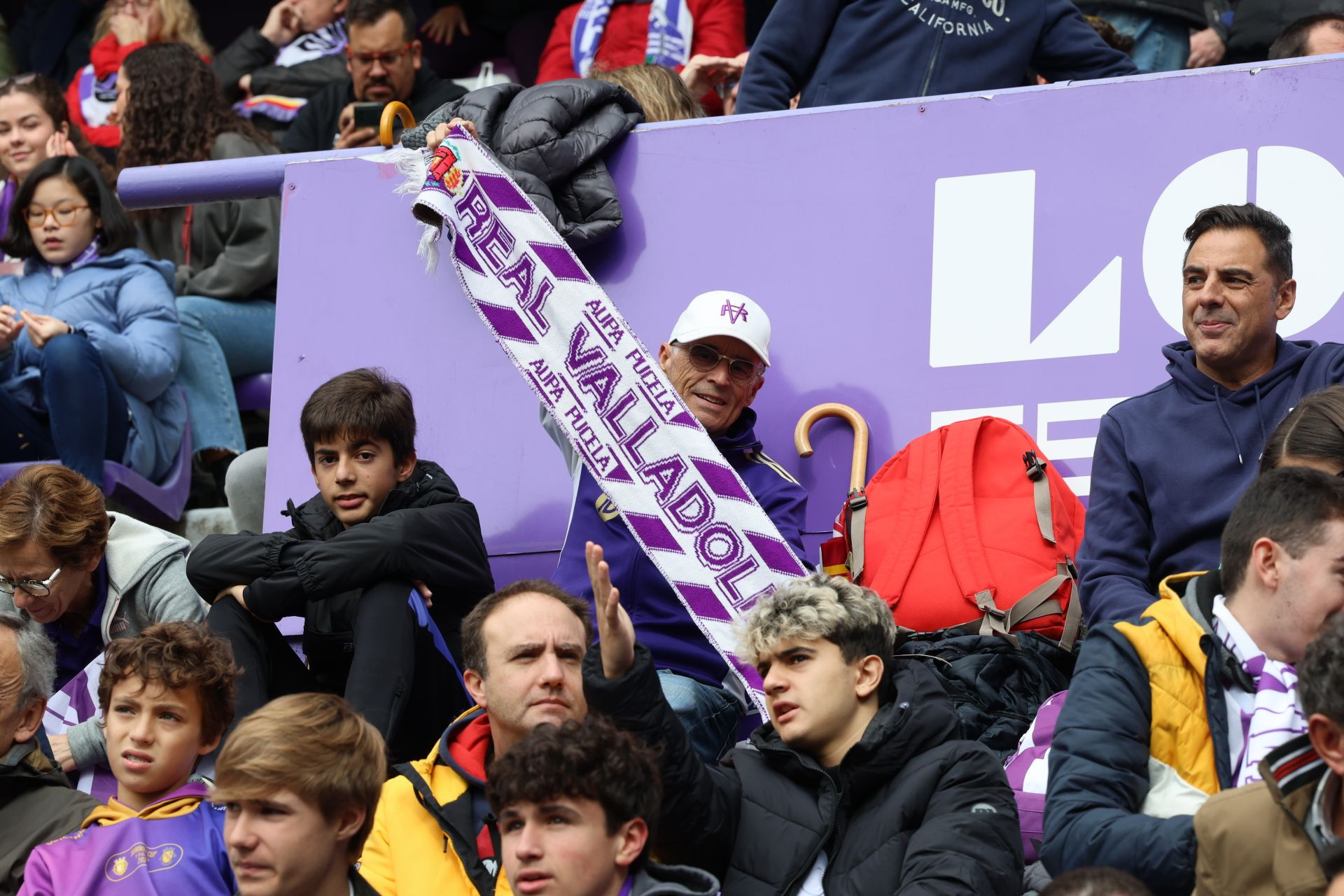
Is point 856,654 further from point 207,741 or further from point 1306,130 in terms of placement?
point 1306,130

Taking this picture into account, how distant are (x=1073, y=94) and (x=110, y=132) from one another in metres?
5.25

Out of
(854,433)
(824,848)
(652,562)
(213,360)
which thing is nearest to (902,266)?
(854,433)

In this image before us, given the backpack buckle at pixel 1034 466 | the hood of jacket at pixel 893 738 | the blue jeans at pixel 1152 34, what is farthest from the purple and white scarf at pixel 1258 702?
the blue jeans at pixel 1152 34

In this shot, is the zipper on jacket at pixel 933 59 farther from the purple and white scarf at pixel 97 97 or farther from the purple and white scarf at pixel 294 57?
the purple and white scarf at pixel 97 97

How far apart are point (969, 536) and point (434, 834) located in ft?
5.33

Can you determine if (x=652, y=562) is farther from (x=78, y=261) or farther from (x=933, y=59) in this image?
(x=78, y=261)

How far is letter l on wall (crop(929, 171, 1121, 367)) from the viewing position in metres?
5.48

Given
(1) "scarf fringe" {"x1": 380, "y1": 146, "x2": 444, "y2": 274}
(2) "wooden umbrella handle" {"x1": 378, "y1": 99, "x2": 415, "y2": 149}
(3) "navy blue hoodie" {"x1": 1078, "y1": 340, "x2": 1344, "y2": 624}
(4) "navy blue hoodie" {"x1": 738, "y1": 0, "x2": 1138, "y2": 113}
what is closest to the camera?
(3) "navy blue hoodie" {"x1": 1078, "y1": 340, "x2": 1344, "y2": 624}

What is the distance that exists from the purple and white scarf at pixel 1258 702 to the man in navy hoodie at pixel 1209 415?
98 centimetres

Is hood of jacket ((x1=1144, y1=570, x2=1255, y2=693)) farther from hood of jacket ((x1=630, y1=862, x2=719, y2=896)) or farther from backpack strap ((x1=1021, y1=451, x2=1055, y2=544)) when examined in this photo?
backpack strap ((x1=1021, y1=451, x2=1055, y2=544))

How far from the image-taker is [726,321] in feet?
16.8

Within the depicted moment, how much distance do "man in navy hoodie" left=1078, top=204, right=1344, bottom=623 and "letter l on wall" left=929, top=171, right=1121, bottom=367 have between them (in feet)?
2.75

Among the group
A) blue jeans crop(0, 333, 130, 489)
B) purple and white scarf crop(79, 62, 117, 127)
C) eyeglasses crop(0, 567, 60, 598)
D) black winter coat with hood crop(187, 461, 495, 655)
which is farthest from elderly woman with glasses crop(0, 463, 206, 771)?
purple and white scarf crop(79, 62, 117, 127)

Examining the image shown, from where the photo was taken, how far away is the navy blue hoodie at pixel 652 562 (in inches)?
191
